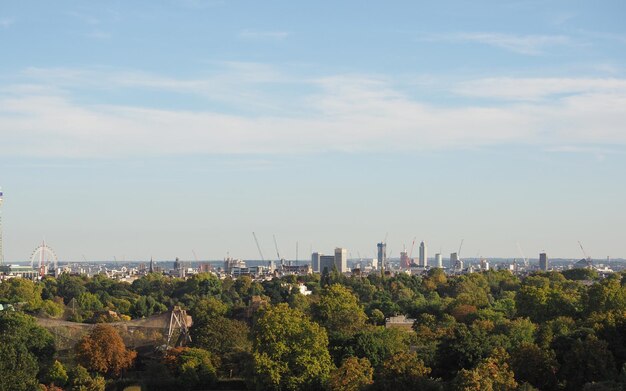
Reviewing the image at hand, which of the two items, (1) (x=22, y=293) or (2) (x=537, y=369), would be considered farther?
(1) (x=22, y=293)

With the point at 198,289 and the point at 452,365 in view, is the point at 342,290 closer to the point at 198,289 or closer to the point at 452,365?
the point at 452,365

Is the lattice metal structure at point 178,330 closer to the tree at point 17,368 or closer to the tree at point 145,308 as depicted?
the tree at point 17,368

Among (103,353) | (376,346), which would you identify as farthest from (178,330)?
(376,346)

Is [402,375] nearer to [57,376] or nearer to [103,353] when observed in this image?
[57,376]

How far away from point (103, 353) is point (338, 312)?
53.9 ft

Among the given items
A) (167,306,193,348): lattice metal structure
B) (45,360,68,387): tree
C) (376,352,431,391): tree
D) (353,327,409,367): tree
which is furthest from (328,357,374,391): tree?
(167,306,193,348): lattice metal structure

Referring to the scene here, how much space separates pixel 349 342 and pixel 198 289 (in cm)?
7522

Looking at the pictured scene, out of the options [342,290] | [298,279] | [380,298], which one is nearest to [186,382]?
[342,290]

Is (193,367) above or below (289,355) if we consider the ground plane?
below

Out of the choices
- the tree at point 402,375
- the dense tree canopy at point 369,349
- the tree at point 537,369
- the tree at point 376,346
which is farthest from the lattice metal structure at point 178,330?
the tree at point 537,369

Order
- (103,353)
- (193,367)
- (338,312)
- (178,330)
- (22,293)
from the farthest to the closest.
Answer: (22,293), (178,330), (338,312), (103,353), (193,367)

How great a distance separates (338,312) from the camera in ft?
231

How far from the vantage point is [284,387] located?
175 ft

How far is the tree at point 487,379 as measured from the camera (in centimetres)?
3997
